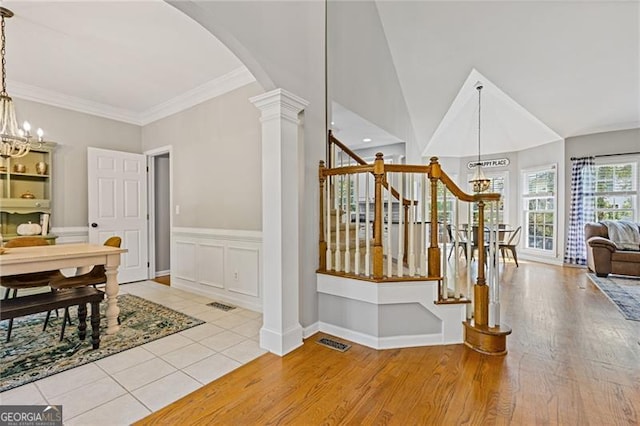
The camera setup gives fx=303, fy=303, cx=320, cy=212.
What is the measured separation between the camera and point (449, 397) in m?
1.82

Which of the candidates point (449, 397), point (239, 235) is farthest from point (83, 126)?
point (449, 397)

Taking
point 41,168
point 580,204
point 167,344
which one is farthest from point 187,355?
point 580,204

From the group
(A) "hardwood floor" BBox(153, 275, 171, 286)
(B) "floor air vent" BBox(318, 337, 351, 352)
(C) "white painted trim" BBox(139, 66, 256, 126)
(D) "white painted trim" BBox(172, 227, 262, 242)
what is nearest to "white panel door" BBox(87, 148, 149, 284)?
(A) "hardwood floor" BBox(153, 275, 171, 286)

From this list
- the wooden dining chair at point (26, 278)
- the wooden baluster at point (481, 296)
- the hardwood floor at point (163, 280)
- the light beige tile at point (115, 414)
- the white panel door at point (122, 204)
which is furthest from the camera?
the hardwood floor at point (163, 280)

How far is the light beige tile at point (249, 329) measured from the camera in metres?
2.79

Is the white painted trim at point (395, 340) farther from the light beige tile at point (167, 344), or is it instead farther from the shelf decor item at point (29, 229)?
the shelf decor item at point (29, 229)

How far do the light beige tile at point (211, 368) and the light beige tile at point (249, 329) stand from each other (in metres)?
0.45

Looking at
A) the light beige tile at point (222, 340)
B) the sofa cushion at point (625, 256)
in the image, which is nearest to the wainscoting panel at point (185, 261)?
the light beige tile at point (222, 340)

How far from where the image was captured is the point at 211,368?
2.17 metres

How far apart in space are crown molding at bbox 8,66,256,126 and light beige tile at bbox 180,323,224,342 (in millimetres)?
2712

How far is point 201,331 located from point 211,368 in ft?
2.44

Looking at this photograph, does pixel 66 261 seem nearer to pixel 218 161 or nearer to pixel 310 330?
pixel 218 161

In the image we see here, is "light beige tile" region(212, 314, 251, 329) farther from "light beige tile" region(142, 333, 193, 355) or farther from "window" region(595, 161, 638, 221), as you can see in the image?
"window" region(595, 161, 638, 221)

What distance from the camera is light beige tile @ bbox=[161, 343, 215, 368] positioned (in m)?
2.25
